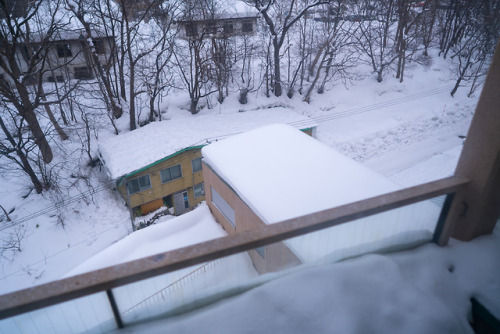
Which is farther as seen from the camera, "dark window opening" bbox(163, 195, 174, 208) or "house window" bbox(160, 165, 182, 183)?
"dark window opening" bbox(163, 195, 174, 208)

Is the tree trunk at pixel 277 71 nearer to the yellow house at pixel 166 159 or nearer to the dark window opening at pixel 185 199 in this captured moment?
the yellow house at pixel 166 159

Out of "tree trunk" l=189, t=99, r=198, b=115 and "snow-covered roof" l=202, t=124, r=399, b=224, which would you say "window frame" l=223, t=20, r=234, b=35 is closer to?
"tree trunk" l=189, t=99, r=198, b=115

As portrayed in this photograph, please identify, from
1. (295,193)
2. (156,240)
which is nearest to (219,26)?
(156,240)

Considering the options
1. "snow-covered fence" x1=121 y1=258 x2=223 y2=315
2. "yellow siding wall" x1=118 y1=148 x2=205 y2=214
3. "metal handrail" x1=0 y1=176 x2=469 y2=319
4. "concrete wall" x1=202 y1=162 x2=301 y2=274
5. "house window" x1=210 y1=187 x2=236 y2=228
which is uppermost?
"metal handrail" x1=0 y1=176 x2=469 y2=319

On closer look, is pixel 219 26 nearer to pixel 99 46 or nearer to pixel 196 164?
pixel 99 46

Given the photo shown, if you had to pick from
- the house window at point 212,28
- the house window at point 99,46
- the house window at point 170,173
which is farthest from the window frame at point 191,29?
the house window at point 170,173

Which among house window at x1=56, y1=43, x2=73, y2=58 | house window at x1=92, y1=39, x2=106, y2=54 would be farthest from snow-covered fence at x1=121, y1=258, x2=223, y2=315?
house window at x1=56, y1=43, x2=73, y2=58
